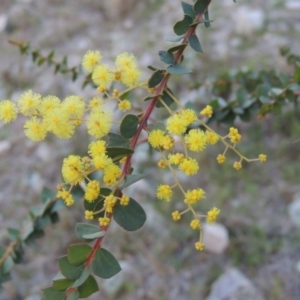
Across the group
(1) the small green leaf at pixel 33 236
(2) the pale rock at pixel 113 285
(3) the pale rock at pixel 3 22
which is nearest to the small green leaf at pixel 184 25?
(1) the small green leaf at pixel 33 236

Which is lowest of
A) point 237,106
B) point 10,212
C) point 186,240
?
point 10,212

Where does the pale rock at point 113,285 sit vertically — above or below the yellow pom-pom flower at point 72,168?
below

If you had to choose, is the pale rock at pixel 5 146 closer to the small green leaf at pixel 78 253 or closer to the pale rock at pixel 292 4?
the pale rock at pixel 292 4

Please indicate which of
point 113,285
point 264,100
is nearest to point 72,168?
point 264,100

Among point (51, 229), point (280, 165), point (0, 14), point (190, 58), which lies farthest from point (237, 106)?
point (0, 14)

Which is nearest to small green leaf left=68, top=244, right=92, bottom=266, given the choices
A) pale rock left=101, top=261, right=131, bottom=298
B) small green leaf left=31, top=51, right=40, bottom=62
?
small green leaf left=31, top=51, right=40, bottom=62

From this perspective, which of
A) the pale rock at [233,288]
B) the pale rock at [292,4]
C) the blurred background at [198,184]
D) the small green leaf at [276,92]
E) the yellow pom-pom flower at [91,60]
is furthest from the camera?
the pale rock at [292,4]

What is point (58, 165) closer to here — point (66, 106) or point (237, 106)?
point (237, 106)
